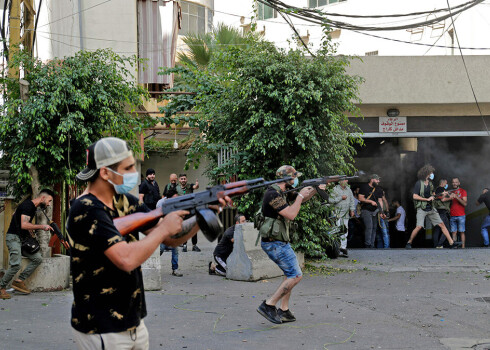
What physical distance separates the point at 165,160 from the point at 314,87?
1438 centimetres

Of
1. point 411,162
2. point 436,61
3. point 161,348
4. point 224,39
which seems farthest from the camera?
point 224,39

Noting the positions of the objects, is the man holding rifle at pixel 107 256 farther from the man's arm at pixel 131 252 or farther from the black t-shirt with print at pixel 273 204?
the black t-shirt with print at pixel 273 204

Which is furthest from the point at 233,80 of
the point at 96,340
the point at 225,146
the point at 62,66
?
the point at 96,340

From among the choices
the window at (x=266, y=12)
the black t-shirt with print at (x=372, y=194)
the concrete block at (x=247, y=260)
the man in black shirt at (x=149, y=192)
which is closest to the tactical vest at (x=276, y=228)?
the concrete block at (x=247, y=260)

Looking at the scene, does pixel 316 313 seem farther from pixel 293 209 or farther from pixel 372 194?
pixel 372 194

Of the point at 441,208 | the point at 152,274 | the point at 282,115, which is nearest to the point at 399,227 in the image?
the point at 441,208

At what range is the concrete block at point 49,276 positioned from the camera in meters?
9.17

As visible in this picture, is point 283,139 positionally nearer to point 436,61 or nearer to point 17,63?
point 17,63

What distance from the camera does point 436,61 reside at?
1573 centimetres

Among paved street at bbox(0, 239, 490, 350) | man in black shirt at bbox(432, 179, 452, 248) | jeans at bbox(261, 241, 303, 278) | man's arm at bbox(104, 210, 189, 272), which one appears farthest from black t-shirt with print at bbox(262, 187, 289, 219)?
man in black shirt at bbox(432, 179, 452, 248)

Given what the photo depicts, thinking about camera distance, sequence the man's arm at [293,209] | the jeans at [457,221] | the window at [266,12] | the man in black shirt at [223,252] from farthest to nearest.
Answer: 1. the window at [266,12]
2. the jeans at [457,221]
3. the man in black shirt at [223,252]
4. the man's arm at [293,209]

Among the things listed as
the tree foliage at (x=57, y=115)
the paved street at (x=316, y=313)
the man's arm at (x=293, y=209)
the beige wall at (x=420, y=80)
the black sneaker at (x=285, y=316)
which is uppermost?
the beige wall at (x=420, y=80)

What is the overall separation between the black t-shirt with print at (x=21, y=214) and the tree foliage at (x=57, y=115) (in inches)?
28.9

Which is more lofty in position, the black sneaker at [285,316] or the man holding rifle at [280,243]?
the man holding rifle at [280,243]
